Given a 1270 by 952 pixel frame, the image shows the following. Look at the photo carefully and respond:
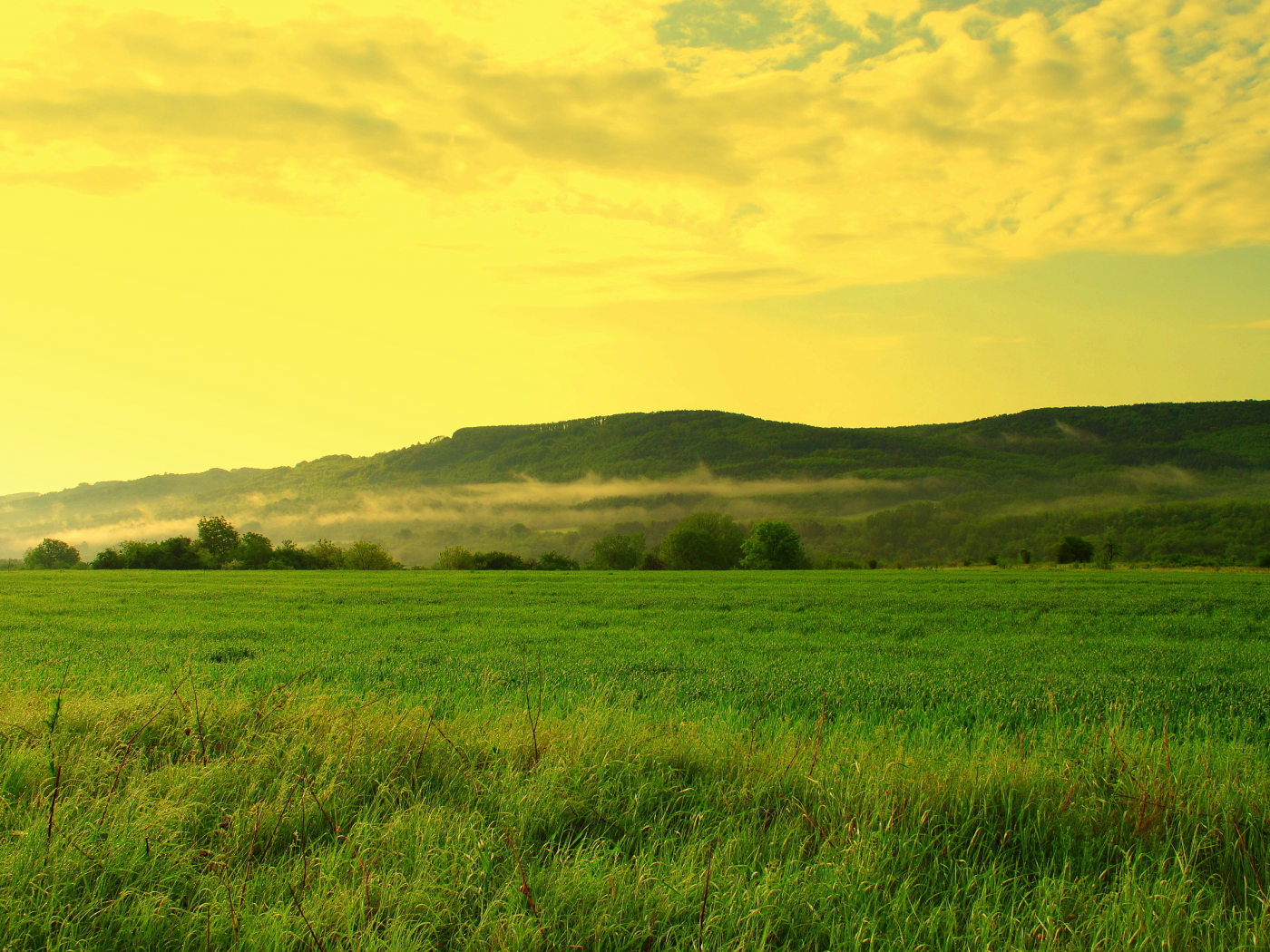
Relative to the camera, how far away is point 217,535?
88.5m

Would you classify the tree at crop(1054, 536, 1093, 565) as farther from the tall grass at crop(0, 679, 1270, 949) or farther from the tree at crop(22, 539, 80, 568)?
the tree at crop(22, 539, 80, 568)

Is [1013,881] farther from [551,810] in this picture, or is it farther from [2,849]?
[2,849]

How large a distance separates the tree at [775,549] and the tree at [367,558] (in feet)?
158

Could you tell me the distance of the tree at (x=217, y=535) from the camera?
285ft

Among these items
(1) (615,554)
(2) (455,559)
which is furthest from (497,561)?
(1) (615,554)

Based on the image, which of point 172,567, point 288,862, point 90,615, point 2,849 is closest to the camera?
point 2,849

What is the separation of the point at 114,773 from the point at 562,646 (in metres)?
9.40

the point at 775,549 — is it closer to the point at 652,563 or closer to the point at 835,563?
the point at 652,563

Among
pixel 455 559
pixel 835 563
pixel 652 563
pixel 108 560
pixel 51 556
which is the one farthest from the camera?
pixel 835 563

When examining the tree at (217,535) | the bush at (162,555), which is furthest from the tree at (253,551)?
the bush at (162,555)

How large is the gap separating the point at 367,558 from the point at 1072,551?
95.7m

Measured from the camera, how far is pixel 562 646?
13.5 metres

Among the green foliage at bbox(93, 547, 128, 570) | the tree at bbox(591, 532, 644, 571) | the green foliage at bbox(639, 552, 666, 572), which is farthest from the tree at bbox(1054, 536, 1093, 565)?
the green foliage at bbox(93, 547, 128, 570)

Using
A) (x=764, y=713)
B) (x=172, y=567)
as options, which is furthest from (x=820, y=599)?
(x=172, y=567)
